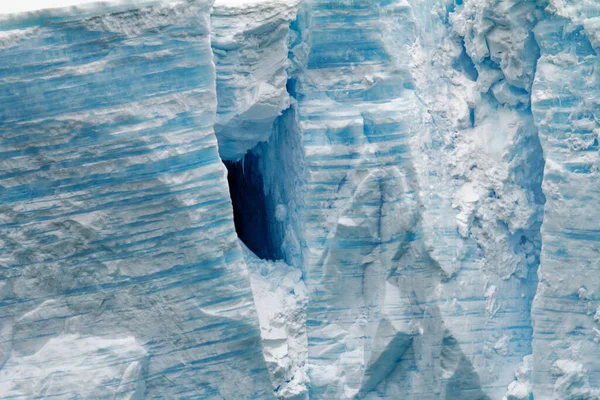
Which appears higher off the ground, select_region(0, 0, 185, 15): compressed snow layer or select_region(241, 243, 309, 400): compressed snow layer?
select_region(0, 0, 185, 15): compressed snow layer

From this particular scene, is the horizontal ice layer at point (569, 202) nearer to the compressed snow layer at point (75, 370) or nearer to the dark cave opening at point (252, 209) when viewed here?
the dark cave opening at point (252, 209)

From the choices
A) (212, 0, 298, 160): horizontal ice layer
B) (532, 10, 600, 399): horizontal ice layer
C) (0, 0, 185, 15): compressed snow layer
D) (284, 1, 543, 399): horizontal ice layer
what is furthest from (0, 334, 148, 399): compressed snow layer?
(532, 10, 600, 399): horizontal ice layer

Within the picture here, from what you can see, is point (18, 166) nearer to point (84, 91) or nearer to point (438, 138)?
point (84, 91)

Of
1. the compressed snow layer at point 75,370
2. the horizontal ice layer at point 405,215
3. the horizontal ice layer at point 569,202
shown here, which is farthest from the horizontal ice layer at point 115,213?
the horizontal ice layer at point 569,202

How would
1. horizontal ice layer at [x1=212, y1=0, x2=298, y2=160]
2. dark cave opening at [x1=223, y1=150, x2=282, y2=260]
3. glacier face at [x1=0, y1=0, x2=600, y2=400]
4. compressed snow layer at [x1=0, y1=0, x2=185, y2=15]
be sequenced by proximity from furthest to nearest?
dark cave opening at [x1=223, y1=150, x2=282, y2=260] → horizontal ice layer at [x1=212, y1=0, x2=298, y2=160] → glacier face at [x1=0, y1=0, x2=600, y2=400] → compressed snow layer at [x1=0, y1=0, x2=185, y2=15]

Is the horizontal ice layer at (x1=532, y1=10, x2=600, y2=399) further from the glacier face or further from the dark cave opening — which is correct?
the dark cave opening

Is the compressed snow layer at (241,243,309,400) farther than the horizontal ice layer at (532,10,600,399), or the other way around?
the compressed snow layer at (241,243,309,400)

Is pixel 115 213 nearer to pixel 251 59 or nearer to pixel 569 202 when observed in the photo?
pixel 251 59
